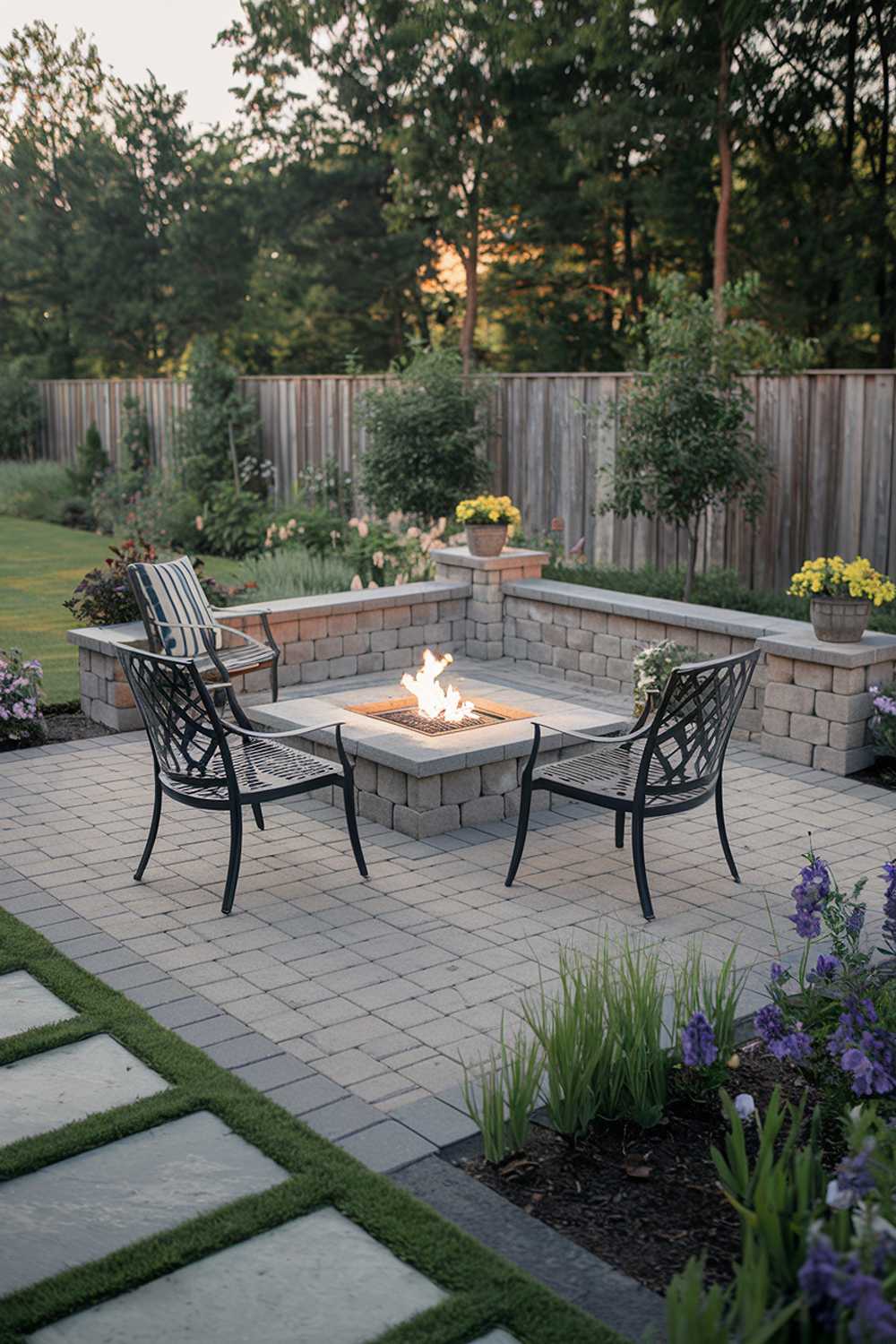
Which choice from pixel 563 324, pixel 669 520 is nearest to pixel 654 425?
pixel 669 520

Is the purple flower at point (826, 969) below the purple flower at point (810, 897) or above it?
below

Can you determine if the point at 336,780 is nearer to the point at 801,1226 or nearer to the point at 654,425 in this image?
the point at 801,1226

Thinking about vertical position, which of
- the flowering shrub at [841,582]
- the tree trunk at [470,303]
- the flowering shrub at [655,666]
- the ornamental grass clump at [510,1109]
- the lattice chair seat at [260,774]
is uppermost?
the tree trunk at [470,303]

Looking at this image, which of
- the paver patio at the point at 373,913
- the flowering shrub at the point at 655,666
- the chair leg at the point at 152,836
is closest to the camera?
the paver patio at the point at 373,913

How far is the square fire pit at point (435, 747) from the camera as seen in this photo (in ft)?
19.4

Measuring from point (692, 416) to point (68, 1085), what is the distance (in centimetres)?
697

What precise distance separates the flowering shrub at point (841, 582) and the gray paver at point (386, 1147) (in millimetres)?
4294

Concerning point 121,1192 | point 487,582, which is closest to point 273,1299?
point 121,1192

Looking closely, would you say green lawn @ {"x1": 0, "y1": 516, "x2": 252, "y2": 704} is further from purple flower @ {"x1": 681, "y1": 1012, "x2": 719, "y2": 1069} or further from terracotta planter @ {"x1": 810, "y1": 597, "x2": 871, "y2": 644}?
purple flower @ {"x1": 681, "y1": 1012, "x2": 719, "y2": 1069}

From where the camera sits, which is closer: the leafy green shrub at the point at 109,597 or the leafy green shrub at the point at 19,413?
the leafy green shrub at the point at 109,597

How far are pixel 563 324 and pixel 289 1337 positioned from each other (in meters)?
23.7

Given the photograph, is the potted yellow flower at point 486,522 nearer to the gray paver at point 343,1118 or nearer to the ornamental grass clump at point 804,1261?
the gray paver at point 343,1118

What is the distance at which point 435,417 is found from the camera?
11.4 metres

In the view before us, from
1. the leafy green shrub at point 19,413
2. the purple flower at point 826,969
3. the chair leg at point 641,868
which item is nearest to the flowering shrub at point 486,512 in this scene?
the chair leg at point 641,868
